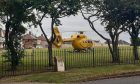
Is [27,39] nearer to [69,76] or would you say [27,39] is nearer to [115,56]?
[115,56]

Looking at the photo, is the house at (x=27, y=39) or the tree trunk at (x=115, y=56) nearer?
the house at (x=27, y=39)

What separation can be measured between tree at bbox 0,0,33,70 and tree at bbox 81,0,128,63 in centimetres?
464

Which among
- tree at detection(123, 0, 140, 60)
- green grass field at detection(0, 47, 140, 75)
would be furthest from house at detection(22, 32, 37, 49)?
tree at detection(123, 0, 140, 60)

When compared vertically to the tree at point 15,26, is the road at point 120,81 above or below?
below

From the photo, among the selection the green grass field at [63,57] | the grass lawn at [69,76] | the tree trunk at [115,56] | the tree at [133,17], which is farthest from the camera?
the tree trunk at [115,56]

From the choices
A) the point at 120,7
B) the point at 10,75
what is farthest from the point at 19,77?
the point at 120,7

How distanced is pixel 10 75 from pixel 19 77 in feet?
4.23

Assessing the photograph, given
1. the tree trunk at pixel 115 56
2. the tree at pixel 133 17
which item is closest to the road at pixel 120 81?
the tree at pixel 133 17

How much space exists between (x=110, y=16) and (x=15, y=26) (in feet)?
24.5

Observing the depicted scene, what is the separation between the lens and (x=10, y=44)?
24.8 meters

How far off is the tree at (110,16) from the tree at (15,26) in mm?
4636

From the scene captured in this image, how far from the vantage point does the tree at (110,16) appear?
27933 mm

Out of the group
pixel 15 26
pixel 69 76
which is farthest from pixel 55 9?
pixel 69 76

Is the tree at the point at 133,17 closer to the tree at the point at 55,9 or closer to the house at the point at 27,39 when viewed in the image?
the tree at the point at 55,9
